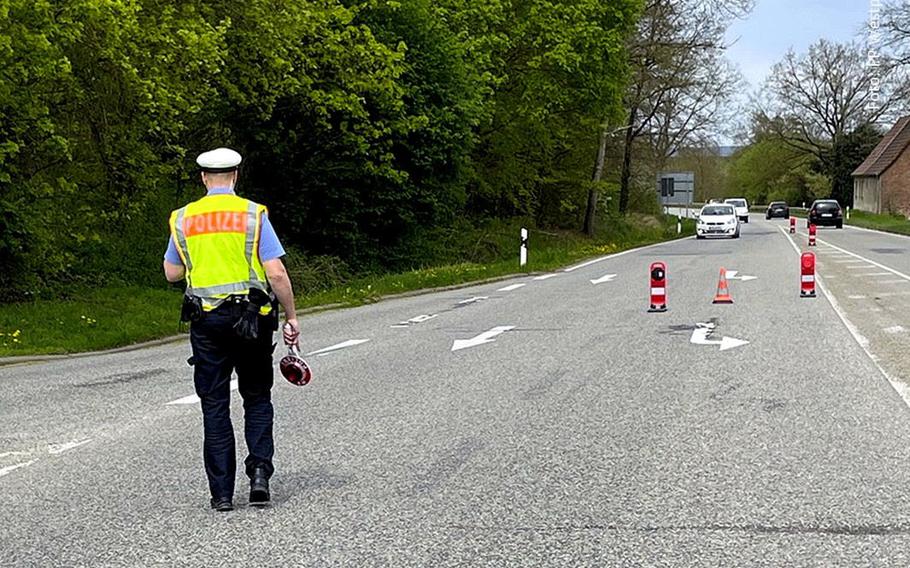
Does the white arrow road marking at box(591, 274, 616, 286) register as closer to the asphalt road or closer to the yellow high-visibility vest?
the asphalt road

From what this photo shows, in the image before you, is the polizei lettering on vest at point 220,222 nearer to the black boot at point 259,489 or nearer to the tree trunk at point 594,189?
the black boot at point 259,489

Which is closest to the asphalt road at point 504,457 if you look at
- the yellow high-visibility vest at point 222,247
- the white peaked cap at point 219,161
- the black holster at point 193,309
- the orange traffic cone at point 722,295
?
the black holster at point 193,309

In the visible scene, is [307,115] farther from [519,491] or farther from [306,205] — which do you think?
[519,491]

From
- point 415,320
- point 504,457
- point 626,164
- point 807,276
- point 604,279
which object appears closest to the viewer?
point 504,457

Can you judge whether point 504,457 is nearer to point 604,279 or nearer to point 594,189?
point 604,279

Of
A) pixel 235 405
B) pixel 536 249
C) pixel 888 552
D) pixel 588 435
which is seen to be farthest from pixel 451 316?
pixel 536 249

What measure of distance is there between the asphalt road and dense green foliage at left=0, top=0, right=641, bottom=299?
564cm

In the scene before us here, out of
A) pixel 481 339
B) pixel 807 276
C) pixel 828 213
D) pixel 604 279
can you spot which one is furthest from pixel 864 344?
pixel 828 213

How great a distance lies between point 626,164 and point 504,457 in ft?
A: 175

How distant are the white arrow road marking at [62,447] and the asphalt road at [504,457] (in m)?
0.04

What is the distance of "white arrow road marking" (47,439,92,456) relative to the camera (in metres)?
8.16

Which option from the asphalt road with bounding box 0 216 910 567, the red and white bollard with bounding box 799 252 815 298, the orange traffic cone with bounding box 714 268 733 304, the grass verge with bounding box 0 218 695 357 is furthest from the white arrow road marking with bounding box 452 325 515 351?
the red and white bollard with bounding box 799 252 815 298

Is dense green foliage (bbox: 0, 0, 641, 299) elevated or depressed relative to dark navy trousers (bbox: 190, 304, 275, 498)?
elevated

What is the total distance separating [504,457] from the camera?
7.44 meters
